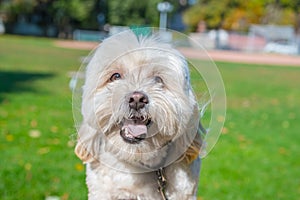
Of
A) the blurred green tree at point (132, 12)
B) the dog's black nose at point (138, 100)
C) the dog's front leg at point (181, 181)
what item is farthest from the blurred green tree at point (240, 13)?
the dog's black nose at point (138, 100)

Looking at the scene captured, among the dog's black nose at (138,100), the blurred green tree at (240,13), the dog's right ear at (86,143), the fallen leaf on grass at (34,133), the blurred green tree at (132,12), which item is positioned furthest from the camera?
the blurred green tree at (240,13)

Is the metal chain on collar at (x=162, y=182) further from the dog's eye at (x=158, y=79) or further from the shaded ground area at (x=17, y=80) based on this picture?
the shaded ground area at (x=17, y=80)

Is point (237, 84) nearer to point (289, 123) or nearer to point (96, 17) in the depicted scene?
point (289, 123)

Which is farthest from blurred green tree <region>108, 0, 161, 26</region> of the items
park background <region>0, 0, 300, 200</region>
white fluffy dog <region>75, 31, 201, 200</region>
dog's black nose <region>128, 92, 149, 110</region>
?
dog's black nose <region>128, 92, 149, 110</region>

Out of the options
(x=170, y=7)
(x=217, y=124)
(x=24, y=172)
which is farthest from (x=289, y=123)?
(x=170, y=7)

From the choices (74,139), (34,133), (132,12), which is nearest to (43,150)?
(34,133)

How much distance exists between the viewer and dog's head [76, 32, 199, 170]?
6.64 feet

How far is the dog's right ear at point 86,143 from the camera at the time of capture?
89.4 inches

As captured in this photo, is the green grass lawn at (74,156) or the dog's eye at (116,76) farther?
the green grass lawn at (74,156)

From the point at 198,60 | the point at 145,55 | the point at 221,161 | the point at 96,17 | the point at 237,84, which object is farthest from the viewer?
the point at 96,17

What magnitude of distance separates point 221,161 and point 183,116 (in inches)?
143

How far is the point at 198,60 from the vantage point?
230cm

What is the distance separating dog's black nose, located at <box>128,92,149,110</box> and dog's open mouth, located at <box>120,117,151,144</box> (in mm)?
93

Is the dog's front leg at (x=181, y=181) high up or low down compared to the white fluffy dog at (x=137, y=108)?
down
